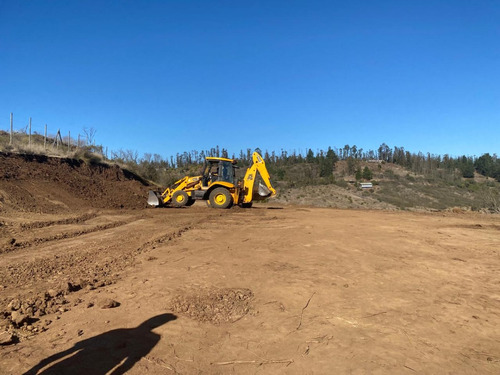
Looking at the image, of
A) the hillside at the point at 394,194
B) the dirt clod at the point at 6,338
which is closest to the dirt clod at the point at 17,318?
the dirt clod at the point at 6,338

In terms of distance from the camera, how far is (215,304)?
4.72 metres

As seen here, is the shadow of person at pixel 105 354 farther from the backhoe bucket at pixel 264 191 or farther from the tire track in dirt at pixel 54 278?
the backhoe bucket at pixel 264 191

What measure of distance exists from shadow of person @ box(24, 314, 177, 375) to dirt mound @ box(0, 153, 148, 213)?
35.4 ft

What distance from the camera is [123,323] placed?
402cm

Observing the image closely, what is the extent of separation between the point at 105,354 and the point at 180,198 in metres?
14.6

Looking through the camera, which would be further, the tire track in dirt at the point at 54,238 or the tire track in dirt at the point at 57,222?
the tire track in dirt at the point at 57,222

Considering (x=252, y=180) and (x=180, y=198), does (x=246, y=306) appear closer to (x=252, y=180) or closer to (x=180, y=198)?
(x=252, y=180)

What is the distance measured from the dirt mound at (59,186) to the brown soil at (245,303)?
4.21 m

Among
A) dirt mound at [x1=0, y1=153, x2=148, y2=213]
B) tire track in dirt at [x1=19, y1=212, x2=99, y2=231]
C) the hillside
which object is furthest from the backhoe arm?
the hillside

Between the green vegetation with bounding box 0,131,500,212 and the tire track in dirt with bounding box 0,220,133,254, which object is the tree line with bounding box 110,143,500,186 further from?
the tire track in dirt with bounding box 0,220,133,254

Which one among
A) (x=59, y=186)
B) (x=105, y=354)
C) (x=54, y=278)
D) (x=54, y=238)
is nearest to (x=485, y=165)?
(x=59, y=186)

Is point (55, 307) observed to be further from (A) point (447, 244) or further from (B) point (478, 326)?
(A) point (447, 244)

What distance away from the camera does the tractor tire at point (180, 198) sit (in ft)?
58.1

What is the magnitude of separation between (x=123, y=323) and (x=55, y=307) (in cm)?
103
